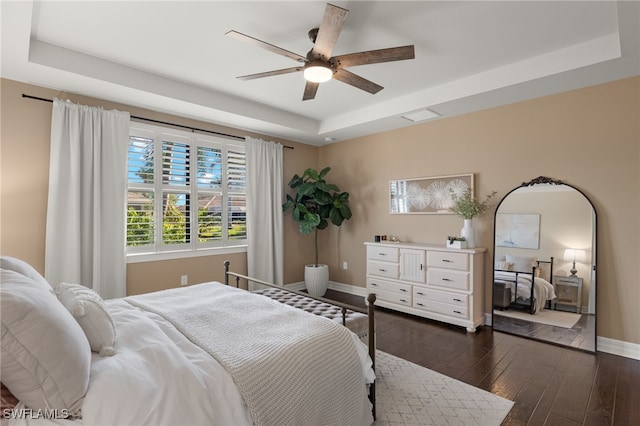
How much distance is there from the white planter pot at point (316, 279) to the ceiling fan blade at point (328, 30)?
341cm

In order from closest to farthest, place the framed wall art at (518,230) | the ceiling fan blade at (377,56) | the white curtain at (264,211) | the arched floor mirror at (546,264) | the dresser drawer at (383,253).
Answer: the ceiling fan blade at (377,56) → the arched floor mirror at (546,264) → the framed wall art at (518,230) → the dresser drawer at (383,253) → the white curtain at (264,211)

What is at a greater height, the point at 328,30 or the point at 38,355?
the point at 328,30

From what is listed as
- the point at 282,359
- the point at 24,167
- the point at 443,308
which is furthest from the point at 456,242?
the point at 24,167

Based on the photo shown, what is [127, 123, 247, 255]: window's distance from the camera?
3844 mm

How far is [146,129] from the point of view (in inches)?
154

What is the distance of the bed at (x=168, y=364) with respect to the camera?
1089 mm

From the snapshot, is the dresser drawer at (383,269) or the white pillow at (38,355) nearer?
the white pillow at (38,355)

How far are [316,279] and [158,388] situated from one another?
387 centimetres

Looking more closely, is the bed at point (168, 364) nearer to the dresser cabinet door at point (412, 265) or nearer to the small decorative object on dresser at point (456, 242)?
the dresser cabinet door at point (412, 265)

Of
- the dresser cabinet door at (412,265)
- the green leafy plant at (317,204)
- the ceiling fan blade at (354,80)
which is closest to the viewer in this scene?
the ceiling fan blade at (354,80)

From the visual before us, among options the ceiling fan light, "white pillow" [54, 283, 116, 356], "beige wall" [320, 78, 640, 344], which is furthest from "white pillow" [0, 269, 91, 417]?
"beige wall" [320, 78, 640, 344]

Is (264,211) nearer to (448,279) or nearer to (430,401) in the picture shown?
(448,279)

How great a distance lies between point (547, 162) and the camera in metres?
3.44

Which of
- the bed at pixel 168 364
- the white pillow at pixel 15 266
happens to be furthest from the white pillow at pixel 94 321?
the white pillow at pixel 15 266
